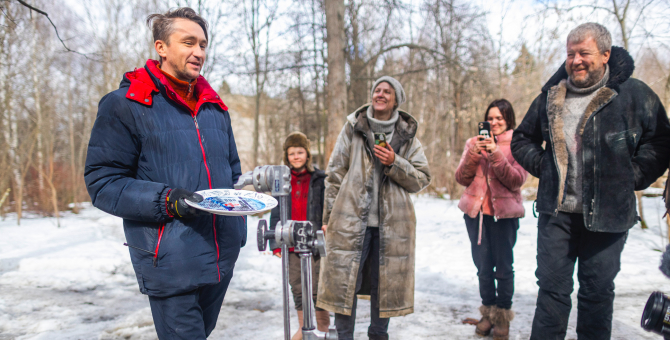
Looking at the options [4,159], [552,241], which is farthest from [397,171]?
[4,159]

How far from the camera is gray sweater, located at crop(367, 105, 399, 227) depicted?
2846 mm

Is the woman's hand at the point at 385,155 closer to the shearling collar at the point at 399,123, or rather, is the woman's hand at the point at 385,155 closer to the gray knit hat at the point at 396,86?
the shearling collar at the point at 399,123

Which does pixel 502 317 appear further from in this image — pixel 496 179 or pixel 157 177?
pixel 157 177

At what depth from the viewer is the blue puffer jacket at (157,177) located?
1709mm

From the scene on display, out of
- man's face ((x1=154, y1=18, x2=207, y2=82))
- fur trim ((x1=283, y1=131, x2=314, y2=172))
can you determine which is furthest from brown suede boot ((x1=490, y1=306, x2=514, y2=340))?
man's face ((x1=154, y1=18, x2=207, y2=82))

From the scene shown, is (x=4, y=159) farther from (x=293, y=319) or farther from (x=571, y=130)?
(x=571, y=130)

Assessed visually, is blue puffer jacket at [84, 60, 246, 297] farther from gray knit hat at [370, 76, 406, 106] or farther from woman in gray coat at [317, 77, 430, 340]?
gray knit hat at [370, 76, 406, 106]

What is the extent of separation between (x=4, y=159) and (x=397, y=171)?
1079 cm

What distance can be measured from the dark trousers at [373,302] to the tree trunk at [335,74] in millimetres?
3801

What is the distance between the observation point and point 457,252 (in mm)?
6492

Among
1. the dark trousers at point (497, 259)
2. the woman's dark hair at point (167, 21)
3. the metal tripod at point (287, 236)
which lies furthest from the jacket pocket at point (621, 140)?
the woman's dark hair at point (167, 21)

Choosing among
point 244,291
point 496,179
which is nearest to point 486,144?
point 496,179

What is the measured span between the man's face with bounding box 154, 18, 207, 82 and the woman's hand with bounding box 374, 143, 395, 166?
131 centimetres

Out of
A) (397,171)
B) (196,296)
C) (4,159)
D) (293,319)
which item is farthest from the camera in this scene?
(4,159)
